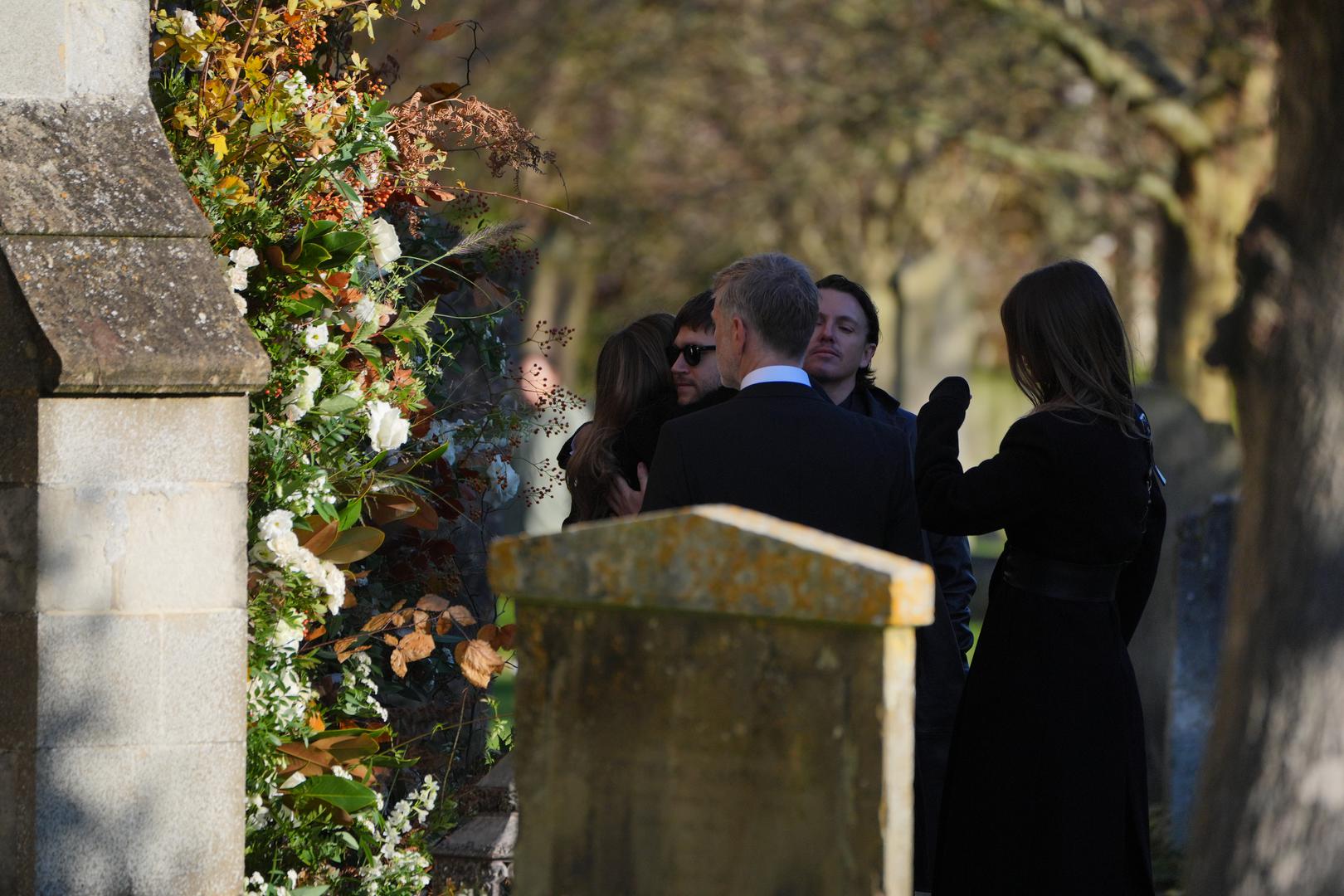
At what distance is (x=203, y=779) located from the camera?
3.87m

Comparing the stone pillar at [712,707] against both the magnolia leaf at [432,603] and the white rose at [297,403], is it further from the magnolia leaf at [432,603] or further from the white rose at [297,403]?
the magnolia leaf at [432,603]

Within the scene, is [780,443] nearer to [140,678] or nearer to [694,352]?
[694,352]

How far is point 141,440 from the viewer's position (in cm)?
374

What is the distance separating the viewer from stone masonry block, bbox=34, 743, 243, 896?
3719 mm

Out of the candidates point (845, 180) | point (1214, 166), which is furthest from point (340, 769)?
point (845, 180)

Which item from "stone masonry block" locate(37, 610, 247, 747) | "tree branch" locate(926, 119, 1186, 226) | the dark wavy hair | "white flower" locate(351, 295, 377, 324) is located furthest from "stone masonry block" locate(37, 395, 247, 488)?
"tree branch" locate(926, 119, 1186, 226)

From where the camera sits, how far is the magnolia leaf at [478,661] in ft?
15.6

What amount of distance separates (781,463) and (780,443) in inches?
1.8

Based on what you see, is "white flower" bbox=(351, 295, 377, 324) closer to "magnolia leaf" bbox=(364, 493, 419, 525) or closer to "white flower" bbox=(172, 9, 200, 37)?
"magnolia leaf" bbox=(364, 493, 419, 525)

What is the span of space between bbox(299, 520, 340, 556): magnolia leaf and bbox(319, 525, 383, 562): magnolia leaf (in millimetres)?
65

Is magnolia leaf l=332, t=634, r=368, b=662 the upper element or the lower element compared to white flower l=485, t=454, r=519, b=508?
lower

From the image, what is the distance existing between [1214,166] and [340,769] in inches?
410

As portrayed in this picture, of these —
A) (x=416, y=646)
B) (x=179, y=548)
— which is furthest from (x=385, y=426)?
(x=179, y=548)

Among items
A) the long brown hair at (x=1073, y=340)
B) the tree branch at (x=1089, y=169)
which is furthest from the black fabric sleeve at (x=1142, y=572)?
the tree branch at (x=1089, y=169)
